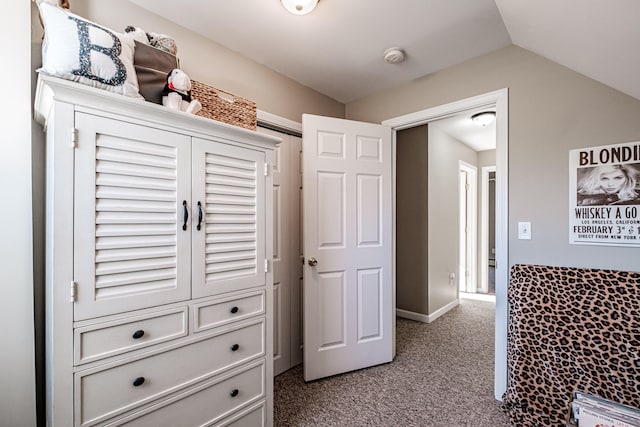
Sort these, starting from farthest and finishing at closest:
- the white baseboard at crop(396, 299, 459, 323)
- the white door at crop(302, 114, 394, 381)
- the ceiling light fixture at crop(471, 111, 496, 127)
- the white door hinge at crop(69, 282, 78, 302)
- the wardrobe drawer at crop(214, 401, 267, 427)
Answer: the white baseboard at crop(396, 299, 459, 323)
the ceiling light fixture at crop(471, 111, 496, 127)
the white door at crop(302, 114, 394, 381)
the wardrobe drawer at crop(214, 401, 267, 427)
the white door hinge at crop(69, 282, 78, 302)

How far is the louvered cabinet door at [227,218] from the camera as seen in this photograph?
1319 mm

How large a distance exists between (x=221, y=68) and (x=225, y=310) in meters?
1.62

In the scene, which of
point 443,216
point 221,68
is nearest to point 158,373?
point 221,68

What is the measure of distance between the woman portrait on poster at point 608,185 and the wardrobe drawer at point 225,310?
198 centimetres

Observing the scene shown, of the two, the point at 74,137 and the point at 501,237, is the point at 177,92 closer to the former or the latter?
the point at 74,137

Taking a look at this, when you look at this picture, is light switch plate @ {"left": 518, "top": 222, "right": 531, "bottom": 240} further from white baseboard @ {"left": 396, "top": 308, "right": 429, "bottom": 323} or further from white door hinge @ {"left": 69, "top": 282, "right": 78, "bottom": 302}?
white door hinge @ {"left": 69, "top": 282, "right": 78, "bottom": 302}

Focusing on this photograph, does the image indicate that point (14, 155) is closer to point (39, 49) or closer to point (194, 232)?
point (39, 49)

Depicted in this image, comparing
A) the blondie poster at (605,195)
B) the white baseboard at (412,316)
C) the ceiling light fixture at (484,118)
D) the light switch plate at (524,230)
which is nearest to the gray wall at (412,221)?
the white baseboard at (412,316)

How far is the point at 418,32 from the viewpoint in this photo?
1836 millimetres

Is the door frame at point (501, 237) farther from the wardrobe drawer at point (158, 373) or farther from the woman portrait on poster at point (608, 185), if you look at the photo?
the wardrobe drawer at point (158, 373)

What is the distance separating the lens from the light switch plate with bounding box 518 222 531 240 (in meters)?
1.85

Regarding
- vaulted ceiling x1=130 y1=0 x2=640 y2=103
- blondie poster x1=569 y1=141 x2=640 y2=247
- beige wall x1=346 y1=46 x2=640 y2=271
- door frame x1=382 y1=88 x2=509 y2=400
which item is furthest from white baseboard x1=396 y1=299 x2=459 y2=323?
vaulted ceiling x1=130 y1=0 x2=640 y2=103

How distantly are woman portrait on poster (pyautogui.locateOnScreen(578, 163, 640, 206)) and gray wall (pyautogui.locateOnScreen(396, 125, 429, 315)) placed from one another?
75.2 inches

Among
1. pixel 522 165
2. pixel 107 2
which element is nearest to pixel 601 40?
pixel 522 165
